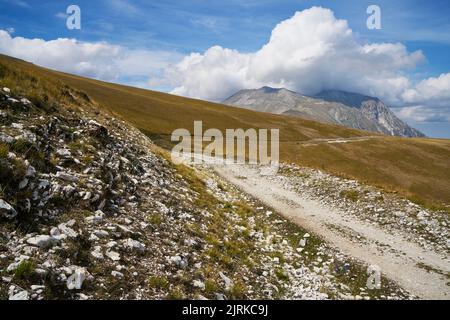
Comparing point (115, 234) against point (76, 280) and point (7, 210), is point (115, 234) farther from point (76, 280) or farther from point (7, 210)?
point (7, 210)

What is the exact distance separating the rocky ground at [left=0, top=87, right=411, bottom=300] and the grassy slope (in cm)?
4701

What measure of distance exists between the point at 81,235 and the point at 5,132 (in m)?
6.28

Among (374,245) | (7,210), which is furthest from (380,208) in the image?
(7,210)

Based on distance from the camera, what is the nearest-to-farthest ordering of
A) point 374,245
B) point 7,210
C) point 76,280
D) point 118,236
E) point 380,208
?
point 76,280, point 7,210, point 118,236, point 374,245, point 380,208

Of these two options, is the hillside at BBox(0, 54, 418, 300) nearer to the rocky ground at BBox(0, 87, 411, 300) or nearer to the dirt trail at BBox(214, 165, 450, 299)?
the rocky ground at BBox(0, 87, 411, 300)

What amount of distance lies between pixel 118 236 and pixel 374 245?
1420 centimetres

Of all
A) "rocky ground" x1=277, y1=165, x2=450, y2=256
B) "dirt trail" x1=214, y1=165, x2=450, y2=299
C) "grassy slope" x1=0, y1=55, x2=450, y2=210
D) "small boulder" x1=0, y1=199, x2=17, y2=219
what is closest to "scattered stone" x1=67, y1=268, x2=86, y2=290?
"small boulder" x1=0, y1=199, x2=17, y2=219

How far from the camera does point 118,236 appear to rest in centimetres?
1229

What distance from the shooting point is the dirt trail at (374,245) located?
14781 millimetres

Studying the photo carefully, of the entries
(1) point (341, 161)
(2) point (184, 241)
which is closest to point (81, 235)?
(2) point (184, 241)

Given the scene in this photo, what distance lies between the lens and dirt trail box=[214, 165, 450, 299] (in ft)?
48.5

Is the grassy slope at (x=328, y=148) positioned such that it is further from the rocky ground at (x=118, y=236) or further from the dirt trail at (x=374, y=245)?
the rocky ground at (x=118, y=236)

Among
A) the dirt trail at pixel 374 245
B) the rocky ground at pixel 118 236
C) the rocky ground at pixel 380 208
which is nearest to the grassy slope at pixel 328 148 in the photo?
the rocky ground at pixel 380 208
